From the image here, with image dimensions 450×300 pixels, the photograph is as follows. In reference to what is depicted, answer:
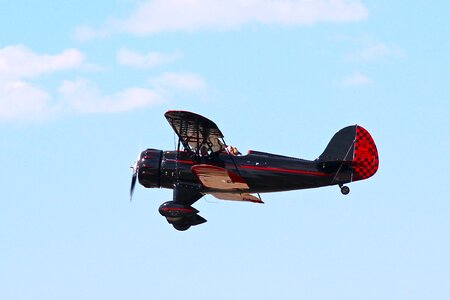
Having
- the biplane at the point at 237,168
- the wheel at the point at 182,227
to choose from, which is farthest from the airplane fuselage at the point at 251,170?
the wheel at the point at 182,227

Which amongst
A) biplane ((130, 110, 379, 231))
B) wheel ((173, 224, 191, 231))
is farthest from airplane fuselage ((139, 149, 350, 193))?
wheel ((173, 224, 191, 231))

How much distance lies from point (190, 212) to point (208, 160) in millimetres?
1652

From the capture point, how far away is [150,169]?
30578mm

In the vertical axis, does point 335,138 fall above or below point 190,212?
above

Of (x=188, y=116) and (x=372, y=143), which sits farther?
(x=372, y=143)

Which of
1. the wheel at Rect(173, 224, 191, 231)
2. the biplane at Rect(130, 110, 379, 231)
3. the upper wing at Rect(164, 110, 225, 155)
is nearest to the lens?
the upper wing at Rect(164, 110, 225, 155)

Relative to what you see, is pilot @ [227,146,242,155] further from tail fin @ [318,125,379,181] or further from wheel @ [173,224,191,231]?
wheel @ [173,224,191,231]

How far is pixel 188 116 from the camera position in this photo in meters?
28.6

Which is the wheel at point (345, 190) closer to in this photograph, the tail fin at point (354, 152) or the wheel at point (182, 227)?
the tail fin at point (354, 152)

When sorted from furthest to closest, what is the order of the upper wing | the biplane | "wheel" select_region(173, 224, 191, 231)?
"wheel" select_region(173, 224, 191, 231) < the biplane < the upper wing

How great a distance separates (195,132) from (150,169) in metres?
2.01

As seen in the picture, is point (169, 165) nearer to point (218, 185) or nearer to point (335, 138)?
point (218, 185)

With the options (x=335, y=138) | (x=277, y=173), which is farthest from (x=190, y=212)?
(x=335, y=138)

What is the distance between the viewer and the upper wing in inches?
1129
